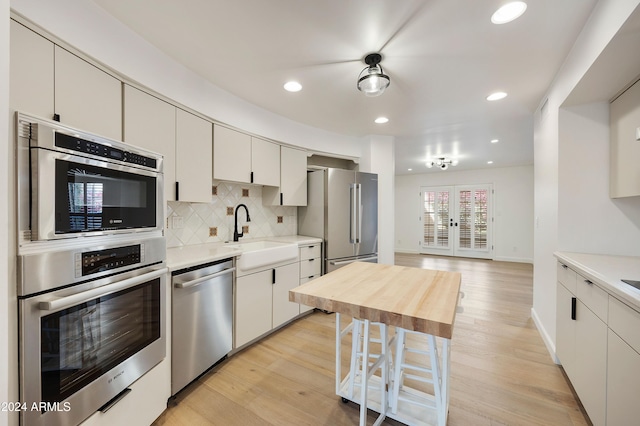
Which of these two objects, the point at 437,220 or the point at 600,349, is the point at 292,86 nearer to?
the point at 600,349

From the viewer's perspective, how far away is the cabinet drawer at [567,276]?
5.59ft

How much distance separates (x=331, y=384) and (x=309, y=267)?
1.38 m

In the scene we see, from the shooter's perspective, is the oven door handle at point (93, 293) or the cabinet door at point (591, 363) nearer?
the oven door handle at point (93, 293)

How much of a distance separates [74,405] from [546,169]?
365 cm

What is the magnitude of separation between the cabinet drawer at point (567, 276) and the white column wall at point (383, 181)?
2035 mm

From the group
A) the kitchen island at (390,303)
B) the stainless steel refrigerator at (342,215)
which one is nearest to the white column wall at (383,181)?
the stainless steel refrigerator at (342,215)

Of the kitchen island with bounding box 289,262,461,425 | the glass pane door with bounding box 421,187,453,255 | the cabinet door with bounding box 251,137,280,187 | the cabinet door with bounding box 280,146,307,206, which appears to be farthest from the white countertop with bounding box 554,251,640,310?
the glass pane door with bounding box 421,187,453,255

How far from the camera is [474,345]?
245 cm

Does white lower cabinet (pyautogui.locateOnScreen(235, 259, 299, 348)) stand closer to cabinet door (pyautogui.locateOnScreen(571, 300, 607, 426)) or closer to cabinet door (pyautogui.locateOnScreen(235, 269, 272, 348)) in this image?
cabinet door (pyautogui.locateOnScreen(235, 269, 272, 348))

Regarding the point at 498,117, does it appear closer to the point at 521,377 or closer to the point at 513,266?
the point at 521,377

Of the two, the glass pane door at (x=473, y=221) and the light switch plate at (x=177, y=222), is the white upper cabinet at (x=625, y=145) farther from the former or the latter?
the glass pane door at (x=473, y=221)

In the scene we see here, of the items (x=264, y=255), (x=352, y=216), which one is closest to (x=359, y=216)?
(x=352, y=216)

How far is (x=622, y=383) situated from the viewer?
3.77ft

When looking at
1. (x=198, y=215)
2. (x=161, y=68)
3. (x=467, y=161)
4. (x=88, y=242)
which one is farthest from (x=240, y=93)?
(x=467, y=161)
